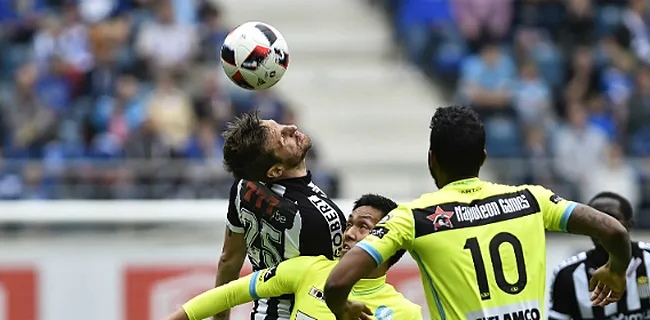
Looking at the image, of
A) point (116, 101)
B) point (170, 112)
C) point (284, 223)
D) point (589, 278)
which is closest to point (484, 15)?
point (170, 112)

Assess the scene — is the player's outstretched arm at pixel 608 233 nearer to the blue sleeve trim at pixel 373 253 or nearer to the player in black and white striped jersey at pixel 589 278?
the blue sleeve trim at pixel 373 253

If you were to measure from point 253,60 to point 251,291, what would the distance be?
154 cm

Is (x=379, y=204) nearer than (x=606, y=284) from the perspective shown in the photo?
No

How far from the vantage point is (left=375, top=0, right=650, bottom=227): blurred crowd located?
12680mm

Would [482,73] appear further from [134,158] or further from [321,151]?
[134,158]

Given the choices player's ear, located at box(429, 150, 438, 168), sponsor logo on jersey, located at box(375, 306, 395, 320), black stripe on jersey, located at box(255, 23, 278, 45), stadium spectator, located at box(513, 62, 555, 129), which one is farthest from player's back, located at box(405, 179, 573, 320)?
stadium spectator, located at box(513, 62, 555, 129)

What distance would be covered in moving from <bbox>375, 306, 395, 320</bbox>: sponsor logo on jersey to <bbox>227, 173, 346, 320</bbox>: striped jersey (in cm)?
39

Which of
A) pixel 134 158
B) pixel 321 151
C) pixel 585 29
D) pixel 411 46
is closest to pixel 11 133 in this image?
pixel 134 158

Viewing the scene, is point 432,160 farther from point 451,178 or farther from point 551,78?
point 551,78

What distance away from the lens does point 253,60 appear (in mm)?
6656

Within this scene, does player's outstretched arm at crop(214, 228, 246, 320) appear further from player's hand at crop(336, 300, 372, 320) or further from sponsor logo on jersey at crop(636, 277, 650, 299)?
sponsor logo on jersey at crop(636, 277, 650, 299)

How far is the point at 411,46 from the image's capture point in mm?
16516

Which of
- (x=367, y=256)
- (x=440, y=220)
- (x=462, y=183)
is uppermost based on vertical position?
(x=462, y=183)

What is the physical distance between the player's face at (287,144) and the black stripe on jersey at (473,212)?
1263 millimetres
